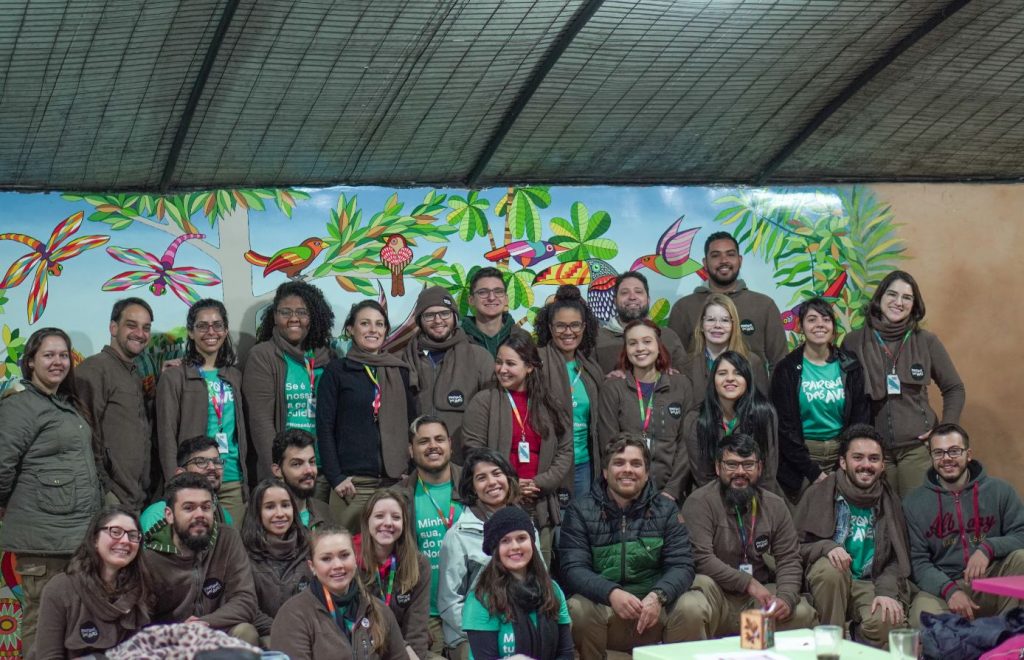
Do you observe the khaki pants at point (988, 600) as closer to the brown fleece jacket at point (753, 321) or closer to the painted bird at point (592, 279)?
the brown fleece jacket at point (753, 321)

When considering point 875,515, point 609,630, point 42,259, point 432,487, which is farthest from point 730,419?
point 42,259

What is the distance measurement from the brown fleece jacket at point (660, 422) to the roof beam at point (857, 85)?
1.66 m

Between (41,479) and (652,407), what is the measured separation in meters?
2.80

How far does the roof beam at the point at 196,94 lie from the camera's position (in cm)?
577

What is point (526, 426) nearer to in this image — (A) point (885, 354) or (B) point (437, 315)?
(B) point (437, 315)

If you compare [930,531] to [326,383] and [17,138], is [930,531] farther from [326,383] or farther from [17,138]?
[17,138]

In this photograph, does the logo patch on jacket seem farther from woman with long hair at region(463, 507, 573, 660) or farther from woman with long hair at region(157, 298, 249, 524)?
woman with long hair at region(463, 507, 573, 660)

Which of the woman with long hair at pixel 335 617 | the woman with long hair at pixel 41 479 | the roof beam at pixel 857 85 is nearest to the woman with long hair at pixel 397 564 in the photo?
the woman with long hair at pixel 335 617

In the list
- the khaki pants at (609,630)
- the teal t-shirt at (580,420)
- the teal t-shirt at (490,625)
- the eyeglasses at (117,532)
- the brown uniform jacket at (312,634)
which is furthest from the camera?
the teal t-shirt at (580,420)

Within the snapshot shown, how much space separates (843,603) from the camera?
6531 millimetres

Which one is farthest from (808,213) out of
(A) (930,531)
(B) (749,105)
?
(A) (930,531)

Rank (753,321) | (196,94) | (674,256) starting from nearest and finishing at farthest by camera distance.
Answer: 1. (196,94)
2. (753,321)
3. (674,256)

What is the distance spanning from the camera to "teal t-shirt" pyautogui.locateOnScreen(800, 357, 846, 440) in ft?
23.1

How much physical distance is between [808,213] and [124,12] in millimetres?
4121
